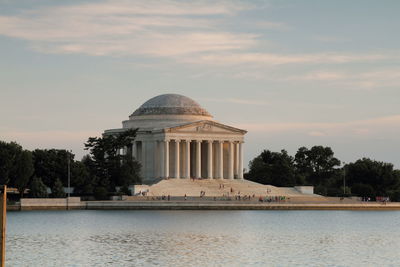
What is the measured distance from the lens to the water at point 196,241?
5791 cm

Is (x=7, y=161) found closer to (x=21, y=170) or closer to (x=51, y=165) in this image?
(x=21, y=170)

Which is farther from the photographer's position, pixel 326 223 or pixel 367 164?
pixel 367 164

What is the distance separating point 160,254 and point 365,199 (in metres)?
94.1

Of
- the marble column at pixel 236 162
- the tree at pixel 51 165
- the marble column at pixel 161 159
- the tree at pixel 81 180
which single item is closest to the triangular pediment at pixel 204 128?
the marble column at pixel 236 162

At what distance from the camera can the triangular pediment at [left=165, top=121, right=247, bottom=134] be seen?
16075 centimetres

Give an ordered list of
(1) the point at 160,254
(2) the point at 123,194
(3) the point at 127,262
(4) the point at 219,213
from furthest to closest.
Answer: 1. (2) the point at 123,194
2. (4) the point at 219,213
3. (1) the point at 160,254
4. (3) the point at 127,262

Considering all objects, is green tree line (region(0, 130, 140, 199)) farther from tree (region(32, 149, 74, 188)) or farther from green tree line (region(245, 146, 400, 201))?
green tree line (region(245, 146, 400, 201))

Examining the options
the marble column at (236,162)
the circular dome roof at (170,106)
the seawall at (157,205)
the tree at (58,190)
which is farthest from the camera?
the marble column at (236,162)

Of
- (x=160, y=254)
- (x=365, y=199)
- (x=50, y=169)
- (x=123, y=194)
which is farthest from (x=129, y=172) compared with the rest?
(x=160, y=254)

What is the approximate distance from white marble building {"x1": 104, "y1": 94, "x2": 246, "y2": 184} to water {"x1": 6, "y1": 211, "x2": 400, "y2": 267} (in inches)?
2097

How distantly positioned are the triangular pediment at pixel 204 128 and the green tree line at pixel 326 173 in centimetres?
1040

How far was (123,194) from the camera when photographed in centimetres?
13850

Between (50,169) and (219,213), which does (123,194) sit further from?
(219,213)

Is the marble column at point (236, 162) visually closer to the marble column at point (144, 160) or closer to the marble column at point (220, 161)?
the marble column at point (220, 161)
